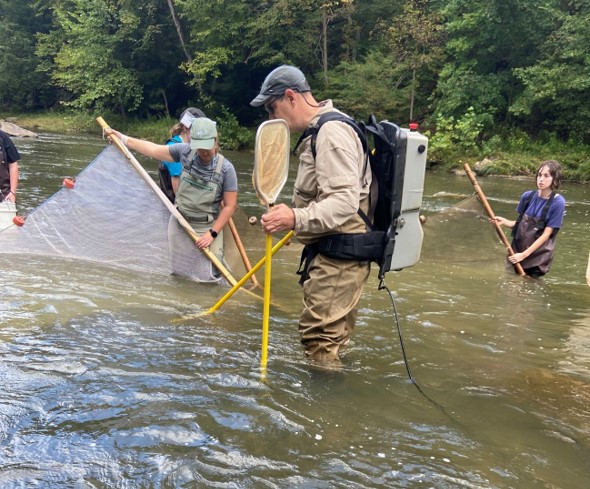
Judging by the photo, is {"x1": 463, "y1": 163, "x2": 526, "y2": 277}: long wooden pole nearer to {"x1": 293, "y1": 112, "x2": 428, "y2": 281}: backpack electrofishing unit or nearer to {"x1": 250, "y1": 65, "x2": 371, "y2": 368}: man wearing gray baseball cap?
{"x1": 293, "y1": 112, "x2": 428, "y2": 281}: backpack electrofishing unit

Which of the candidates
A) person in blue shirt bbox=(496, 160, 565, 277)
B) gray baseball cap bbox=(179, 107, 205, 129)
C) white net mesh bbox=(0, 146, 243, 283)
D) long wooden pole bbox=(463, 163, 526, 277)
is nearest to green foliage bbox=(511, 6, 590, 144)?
long wooden pole bbox=(463, 163, 526, 277)

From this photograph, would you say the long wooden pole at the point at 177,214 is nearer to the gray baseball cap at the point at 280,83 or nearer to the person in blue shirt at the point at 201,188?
the person in blue shirt at the point at 201,188

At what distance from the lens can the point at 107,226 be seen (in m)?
7.02

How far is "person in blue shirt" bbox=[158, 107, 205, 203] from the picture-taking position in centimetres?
697

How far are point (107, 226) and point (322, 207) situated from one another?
13.5 ft

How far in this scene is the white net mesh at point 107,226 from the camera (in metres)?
6.88

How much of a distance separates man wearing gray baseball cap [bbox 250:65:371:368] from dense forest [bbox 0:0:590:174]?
2449 centimetres

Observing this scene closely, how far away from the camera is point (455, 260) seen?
28.9 feet

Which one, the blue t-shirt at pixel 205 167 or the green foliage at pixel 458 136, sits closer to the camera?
the blue t-shirt at pixel 205 167

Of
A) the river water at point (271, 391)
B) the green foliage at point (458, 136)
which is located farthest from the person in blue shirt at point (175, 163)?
the green foliage at point (458, 136)

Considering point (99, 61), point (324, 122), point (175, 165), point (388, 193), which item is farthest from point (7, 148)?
point (99, 61)

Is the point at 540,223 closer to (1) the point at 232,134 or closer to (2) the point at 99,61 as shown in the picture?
(1) the point at 232,134

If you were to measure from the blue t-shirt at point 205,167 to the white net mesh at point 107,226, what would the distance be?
0.58m

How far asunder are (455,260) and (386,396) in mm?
5184
